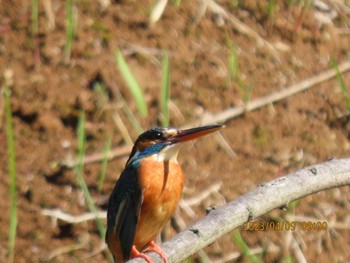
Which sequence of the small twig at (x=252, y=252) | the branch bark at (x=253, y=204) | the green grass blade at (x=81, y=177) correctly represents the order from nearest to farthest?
1. the branch bark at (x=253, y=204)
2. the green grass blade at (x=81, y=177)
3. the small twig at (x=252, y=252)

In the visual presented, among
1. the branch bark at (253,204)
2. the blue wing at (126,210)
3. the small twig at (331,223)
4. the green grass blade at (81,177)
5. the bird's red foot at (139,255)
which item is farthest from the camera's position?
the small twig at (331,223)

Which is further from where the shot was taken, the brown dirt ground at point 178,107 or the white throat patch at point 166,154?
the brown dirt ground at point 178,107

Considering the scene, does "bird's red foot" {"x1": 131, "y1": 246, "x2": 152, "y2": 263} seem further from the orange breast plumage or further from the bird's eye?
the bird's eye

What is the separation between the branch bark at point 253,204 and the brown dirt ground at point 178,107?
4.99ft

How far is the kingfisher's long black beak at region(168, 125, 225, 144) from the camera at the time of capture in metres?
2.76

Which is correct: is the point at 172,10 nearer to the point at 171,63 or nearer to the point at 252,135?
the point at 171,63

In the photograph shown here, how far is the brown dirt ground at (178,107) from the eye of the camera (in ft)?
13.9

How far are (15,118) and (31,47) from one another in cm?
46

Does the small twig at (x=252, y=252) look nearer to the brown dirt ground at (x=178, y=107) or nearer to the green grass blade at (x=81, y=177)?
the brown dirt ground at (x=178, y=107)

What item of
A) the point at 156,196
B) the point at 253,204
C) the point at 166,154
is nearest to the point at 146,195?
the point at 156,196
